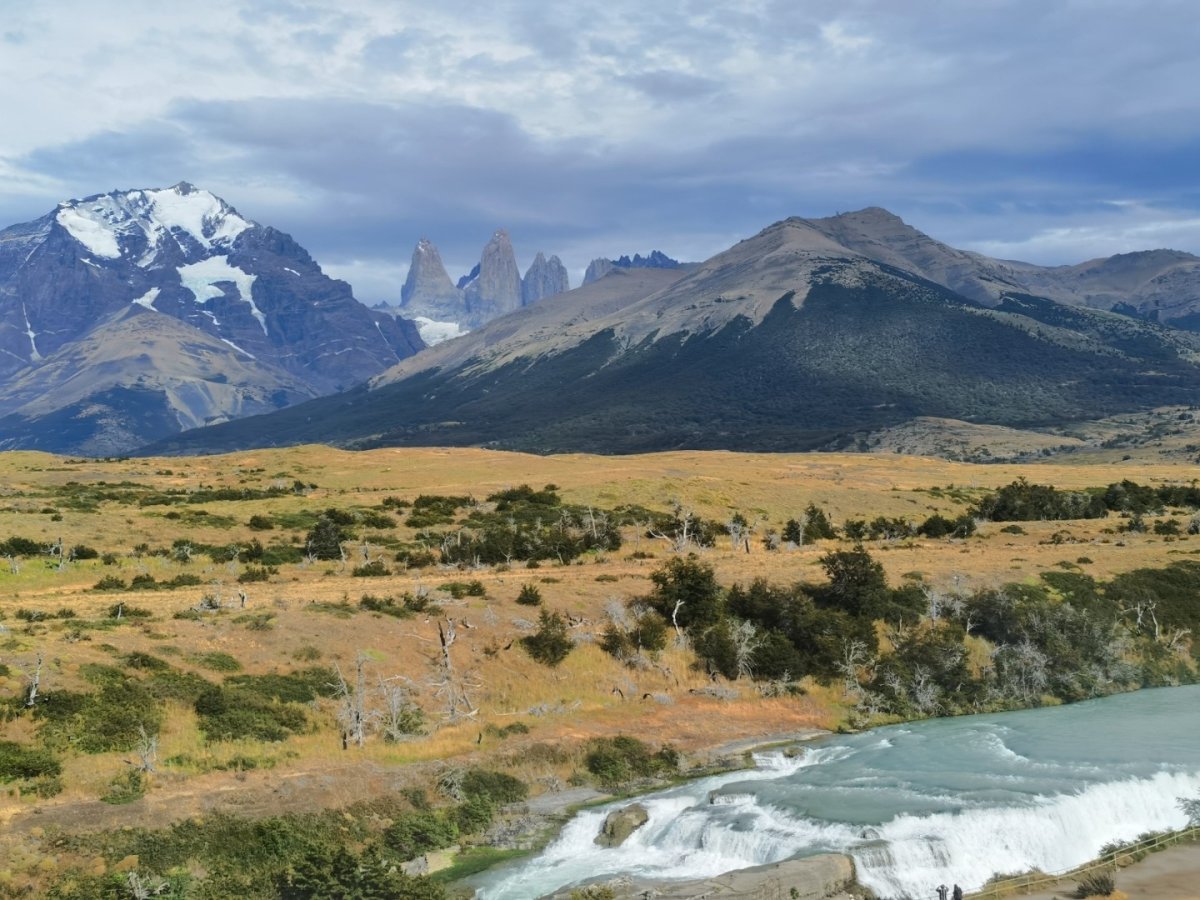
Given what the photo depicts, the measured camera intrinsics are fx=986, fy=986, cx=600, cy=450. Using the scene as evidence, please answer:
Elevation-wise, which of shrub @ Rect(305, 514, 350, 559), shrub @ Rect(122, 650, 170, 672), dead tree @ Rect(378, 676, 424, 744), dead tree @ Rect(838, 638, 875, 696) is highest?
shrub @ Rect(305, 514, 350, 559)

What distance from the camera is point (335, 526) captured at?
7569 cm

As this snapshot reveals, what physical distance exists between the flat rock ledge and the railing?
13.5 feet

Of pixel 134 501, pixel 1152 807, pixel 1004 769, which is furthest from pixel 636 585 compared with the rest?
pixel 134 501

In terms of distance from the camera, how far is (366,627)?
4819 cm

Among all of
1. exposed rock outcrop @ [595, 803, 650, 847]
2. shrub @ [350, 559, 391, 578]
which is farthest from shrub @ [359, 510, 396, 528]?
exposed rock outcrop @ [595, 803, 650, 847]

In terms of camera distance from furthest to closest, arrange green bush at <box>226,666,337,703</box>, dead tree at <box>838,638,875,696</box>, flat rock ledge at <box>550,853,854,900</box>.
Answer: dead tree at <box>838,638,875,696</box>, green bush at <box>226,666,337,703</box>, flat rock ledge at <box>550,853,854,900</box>

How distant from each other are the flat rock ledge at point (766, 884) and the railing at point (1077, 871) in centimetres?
412

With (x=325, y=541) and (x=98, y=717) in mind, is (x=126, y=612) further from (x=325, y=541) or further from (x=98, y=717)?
(x=325, y=541)

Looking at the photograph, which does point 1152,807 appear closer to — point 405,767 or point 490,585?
point 405,767

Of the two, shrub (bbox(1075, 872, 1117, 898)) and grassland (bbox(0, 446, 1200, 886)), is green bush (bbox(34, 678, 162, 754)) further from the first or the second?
shrub (bbox(1075, 872, 1117, 898))

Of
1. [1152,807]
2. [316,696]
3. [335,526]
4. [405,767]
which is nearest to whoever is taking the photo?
[1152,807]

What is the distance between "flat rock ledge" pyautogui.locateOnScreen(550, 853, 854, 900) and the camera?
28.7 meters

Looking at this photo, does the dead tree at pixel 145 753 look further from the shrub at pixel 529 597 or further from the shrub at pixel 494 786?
the shrub at pixel 529 597

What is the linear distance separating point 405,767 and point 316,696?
6.42 metres
